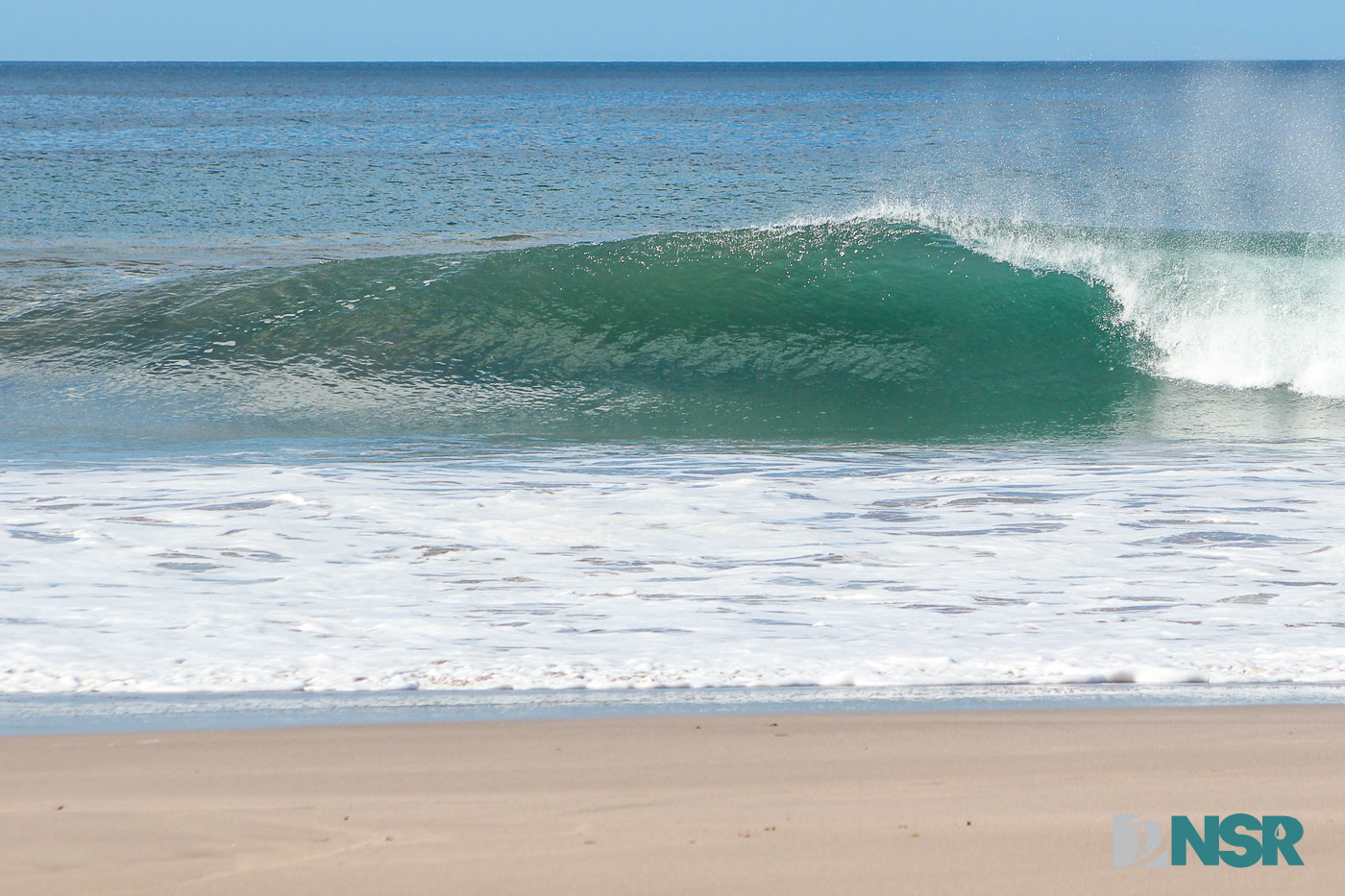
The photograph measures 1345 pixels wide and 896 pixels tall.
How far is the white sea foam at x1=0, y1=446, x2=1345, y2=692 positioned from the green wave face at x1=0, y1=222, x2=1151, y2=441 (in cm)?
190

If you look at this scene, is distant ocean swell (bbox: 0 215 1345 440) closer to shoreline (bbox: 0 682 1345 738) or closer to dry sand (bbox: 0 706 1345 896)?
shoreline (bbox: 0 682 1345 738)

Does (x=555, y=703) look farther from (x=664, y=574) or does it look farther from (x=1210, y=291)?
(x=1210, y=291)

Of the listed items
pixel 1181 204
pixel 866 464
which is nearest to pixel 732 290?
pixel 866 464

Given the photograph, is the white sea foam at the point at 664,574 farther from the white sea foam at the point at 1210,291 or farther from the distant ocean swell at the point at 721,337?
the white sea foam at the point at 1210,291

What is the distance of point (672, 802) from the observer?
2.07m

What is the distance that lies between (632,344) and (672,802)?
7.46 meters

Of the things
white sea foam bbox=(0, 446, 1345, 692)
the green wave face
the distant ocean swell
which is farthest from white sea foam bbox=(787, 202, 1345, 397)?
white sea foam bbox=(0, 446, 1345, 692)

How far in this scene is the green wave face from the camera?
24.9 feet

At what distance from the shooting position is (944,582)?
3.62m

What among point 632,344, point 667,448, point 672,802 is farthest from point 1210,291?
point 672,802

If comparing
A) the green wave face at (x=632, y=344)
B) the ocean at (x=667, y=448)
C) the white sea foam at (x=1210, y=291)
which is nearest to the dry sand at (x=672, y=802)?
the ocean at (x=667, y=448)

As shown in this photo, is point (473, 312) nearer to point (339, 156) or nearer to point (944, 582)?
point (944, 582)

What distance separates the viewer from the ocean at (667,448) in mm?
3068

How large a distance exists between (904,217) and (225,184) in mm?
16875
